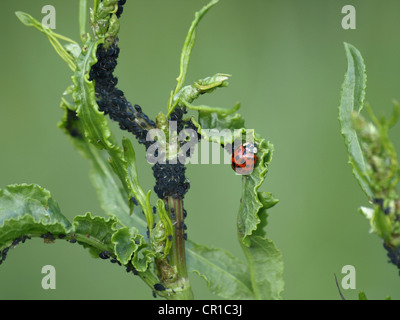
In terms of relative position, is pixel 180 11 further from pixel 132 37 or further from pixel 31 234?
pixel 31 234

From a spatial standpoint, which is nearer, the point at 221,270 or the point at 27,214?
the point at 27,214

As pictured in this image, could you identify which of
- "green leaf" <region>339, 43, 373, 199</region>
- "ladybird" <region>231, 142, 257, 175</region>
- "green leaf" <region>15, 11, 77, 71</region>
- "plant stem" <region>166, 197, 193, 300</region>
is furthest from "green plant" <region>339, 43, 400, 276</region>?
"green leaf" <region>15, 11, 77, 71</region>

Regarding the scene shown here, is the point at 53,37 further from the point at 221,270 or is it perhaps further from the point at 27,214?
the point at 221,270

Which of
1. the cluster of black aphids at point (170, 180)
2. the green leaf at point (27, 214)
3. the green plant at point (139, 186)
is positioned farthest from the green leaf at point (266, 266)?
the green leaf at point (27, 214)

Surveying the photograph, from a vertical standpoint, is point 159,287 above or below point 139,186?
below

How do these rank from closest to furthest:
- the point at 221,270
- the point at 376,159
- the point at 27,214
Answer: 1. the point at 376,159
2. the point at 27,214
3. the point at 221,270

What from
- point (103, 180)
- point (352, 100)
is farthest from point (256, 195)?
point (103, 180)
